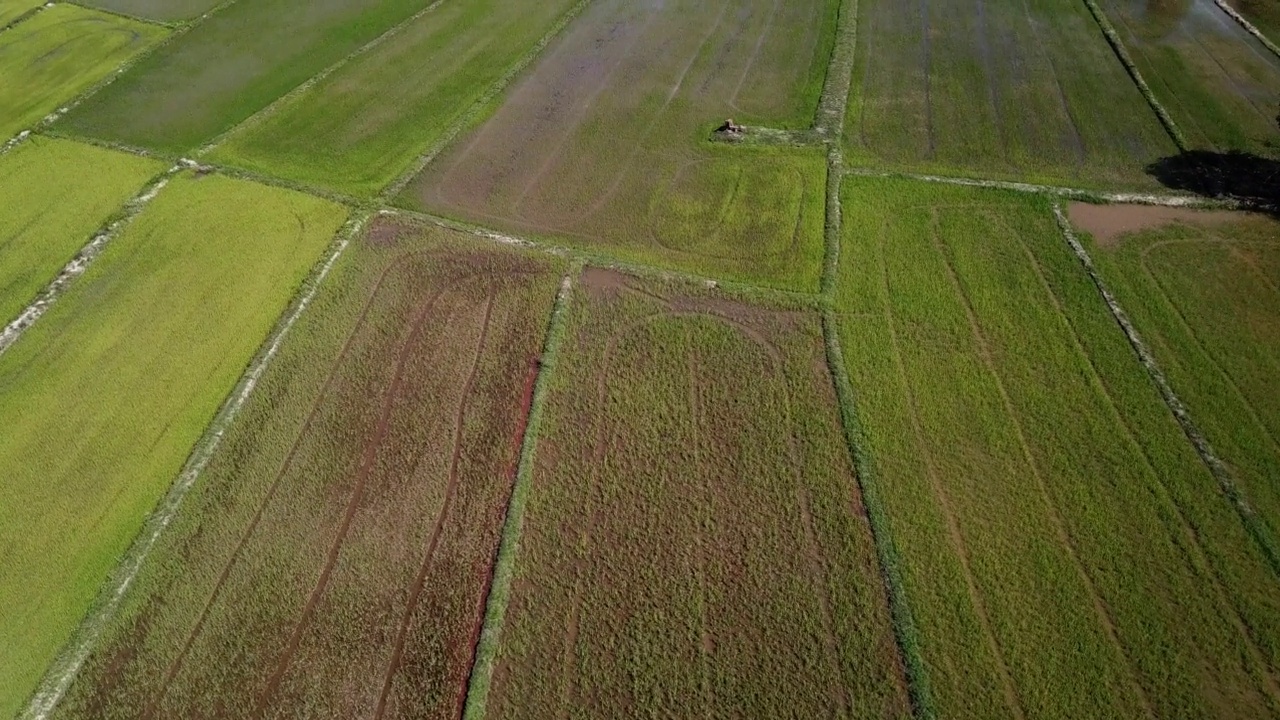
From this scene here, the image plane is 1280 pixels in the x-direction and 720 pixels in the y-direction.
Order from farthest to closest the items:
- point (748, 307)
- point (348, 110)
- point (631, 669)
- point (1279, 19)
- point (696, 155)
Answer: point (1279, 19) → point (348, 110) → point (696, 155) → point (748, 307) → point (631, 669)

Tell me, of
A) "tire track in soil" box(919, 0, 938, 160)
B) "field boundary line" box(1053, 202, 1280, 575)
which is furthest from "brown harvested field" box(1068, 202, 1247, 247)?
"tire track in soil" box(919, 0, 938, 160)

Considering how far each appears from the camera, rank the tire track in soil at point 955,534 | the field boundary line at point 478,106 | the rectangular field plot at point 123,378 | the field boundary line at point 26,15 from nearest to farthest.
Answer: the tire track in soil at point 955,534, the rectangular field plot at point 123,378, the field boundary line at point 478,106, the field boundary line at point 26,15

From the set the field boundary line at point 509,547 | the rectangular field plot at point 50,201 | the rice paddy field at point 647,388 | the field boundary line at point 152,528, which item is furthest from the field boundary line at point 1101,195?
the rectangular field plot at point 50,201

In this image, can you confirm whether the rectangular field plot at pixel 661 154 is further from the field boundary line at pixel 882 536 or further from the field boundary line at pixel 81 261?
the field boundary line at pixel 81 261

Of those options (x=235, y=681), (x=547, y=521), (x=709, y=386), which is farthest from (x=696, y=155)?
(x=235, y=681)

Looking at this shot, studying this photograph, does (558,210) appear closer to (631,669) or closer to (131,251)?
(131,251)

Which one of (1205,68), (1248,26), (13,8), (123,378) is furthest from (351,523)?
(1248,26)
